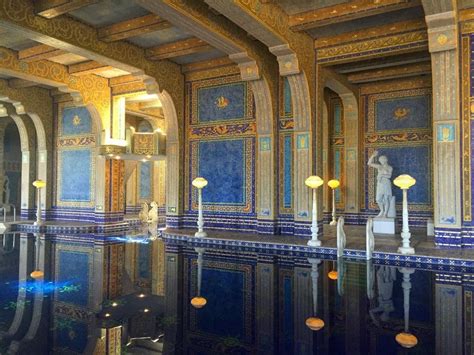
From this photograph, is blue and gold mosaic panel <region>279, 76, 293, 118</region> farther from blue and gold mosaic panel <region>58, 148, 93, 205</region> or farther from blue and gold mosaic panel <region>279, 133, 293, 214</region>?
blue and gold mosaic panel <region>58, 148, 93, 205</region>

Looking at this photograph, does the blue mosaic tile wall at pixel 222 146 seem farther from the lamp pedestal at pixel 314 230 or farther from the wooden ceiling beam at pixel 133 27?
the wooden ceiling beam at pixel 133 27

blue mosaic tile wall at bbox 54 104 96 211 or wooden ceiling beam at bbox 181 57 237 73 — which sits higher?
wooden ceiling beam at bbox 181 57 237 73

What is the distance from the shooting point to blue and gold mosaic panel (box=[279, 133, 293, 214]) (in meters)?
8.60

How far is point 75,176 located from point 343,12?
920cm

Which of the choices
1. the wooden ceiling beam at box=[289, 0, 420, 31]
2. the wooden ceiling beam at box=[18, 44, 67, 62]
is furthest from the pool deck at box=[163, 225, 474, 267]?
the wooden ceiling beam at box=[18, 44, 67, 62]

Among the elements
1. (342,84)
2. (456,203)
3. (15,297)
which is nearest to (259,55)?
(342,84)

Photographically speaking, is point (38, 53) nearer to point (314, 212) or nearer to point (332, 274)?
point (314, 212)

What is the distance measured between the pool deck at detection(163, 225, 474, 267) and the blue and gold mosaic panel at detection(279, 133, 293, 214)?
0.71 metres

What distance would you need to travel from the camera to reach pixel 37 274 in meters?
5.28

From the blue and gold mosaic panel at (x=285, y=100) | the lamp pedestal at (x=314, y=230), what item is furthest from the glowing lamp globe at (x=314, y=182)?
the blue and gold mosaic panel at (x=285, y=100)

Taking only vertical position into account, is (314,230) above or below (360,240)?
above

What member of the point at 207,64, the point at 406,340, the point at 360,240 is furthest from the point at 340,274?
the point at 207,64

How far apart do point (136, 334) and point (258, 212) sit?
585 cm

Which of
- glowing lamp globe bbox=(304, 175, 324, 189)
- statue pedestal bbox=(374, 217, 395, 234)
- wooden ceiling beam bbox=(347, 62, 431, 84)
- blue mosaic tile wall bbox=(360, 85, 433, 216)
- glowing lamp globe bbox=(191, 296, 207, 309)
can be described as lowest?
glowing lamp globe bbox=(191, 296, 207, 309)
